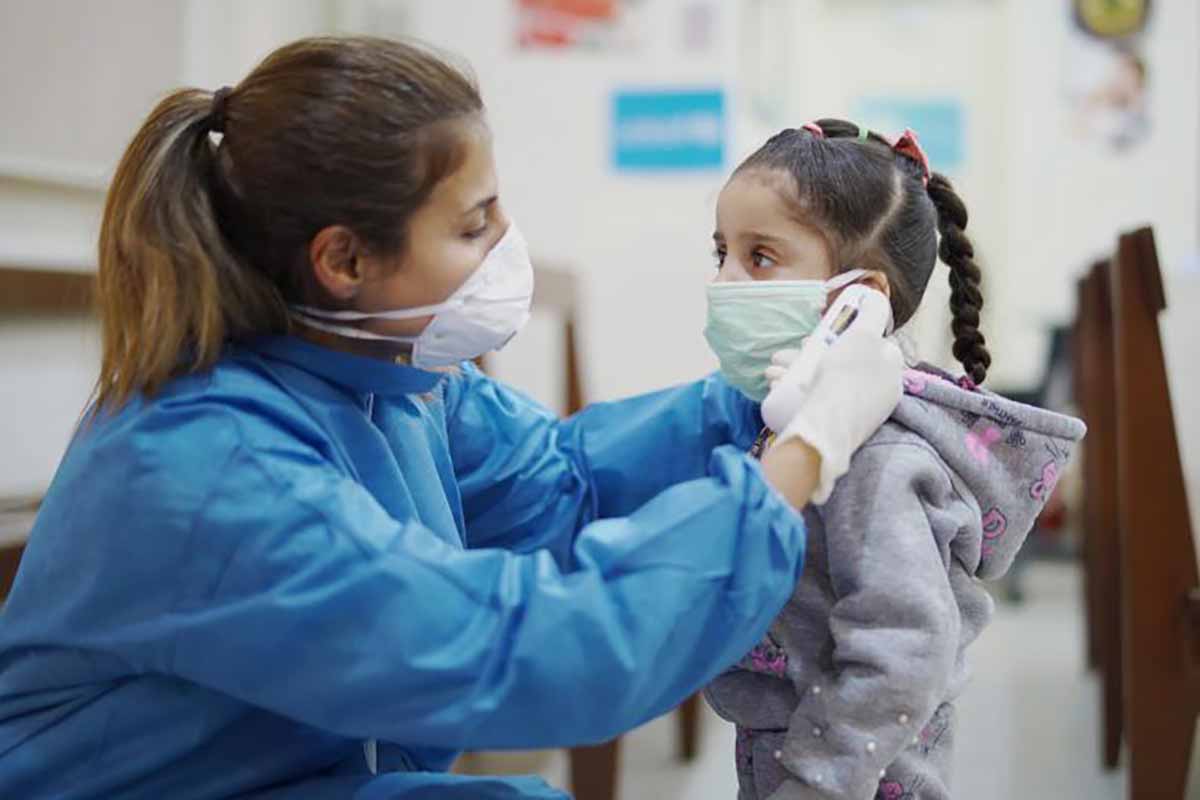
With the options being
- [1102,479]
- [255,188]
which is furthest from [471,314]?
[1102,479]

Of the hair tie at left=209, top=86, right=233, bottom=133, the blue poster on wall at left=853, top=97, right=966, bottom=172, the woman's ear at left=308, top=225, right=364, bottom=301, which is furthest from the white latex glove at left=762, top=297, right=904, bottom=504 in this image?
the blue poster on wall at left=853, top=97, right=966, bottom=172

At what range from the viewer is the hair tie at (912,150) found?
1139mm

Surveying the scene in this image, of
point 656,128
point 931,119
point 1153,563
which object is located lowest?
point 1153,563

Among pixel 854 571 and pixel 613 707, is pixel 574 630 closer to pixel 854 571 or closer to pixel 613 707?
pixel 613 707

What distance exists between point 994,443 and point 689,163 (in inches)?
86.2

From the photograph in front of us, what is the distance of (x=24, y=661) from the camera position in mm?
980

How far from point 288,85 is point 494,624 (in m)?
0.44

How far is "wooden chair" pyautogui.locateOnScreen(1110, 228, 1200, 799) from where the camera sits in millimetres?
1730

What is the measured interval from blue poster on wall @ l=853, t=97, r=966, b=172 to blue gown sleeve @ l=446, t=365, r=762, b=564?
4.84m

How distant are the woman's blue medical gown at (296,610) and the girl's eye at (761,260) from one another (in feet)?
0.70

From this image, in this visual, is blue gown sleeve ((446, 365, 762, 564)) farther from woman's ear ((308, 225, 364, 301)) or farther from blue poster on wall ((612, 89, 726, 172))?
blue poster on wall ((612, 89, 726, 172))

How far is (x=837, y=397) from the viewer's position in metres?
0.96

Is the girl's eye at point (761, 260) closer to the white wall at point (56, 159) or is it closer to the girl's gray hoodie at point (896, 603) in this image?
the girl's gray hoodie at point (896, 603)

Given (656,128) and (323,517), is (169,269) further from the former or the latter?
(656,128)
